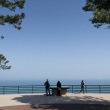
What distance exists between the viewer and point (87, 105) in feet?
70.5

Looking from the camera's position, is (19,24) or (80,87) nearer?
(19,24)

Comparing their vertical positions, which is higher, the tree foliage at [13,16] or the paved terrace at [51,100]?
the tree foliage at [13,16]

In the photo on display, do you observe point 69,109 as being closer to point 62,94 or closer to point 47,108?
point 47,108

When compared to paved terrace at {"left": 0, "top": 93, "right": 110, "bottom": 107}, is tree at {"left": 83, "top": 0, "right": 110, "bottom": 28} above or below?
above

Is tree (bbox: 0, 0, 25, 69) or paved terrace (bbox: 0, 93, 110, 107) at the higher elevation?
tree (bbox: 0, 0, 25, 69)

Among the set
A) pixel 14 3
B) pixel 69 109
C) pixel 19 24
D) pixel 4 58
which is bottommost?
pixel 69 109

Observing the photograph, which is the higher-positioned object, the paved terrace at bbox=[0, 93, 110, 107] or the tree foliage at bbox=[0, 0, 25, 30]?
the tree foliage at bbox=[0, 0, 25, 30]

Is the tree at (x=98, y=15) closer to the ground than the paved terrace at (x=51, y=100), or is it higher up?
higher up

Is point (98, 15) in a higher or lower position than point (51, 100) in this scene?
higher

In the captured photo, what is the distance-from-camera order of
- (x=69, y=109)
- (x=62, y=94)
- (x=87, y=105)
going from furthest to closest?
(x=62, y=94) < (x=87, y=105) < (x=69, y=109)

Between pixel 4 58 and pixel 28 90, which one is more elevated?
pixel 4 58

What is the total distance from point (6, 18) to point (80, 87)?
13.4 m

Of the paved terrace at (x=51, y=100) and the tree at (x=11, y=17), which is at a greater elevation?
the tree at (x=11, y=17)

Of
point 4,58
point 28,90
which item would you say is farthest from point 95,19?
point 28,90
